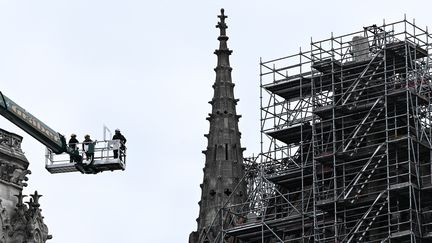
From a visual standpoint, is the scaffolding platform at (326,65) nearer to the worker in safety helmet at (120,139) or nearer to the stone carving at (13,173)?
the worker in safety helmet at (120,139)

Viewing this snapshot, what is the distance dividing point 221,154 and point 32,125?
2926 centimetres

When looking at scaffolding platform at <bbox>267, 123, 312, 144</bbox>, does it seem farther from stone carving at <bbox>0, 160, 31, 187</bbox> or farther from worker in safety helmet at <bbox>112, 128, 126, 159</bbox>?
stone carving at <bbox>0, 160, 31, 187</bbox>

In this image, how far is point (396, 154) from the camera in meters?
102

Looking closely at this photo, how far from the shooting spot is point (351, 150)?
103 metres

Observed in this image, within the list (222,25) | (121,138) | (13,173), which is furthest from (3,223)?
(222,25)

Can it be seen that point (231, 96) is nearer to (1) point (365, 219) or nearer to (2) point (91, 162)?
(1) point (365, 219)

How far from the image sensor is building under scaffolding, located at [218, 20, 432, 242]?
101 m

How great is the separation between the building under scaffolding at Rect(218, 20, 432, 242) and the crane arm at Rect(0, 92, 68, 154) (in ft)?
50.1

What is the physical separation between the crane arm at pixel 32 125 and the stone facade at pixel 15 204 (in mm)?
4967

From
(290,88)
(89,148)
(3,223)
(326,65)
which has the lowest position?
(3,223)

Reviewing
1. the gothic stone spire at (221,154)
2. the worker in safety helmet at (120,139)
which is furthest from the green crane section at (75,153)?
the gothic stone spire at (221,154)

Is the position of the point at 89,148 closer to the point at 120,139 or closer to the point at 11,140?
the point at 120,139

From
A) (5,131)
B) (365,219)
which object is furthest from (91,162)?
(365,219)

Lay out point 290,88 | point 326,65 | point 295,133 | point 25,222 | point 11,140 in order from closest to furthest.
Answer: point 25,222, point 11,140, point 326,65, point 295,133, point 290,88
